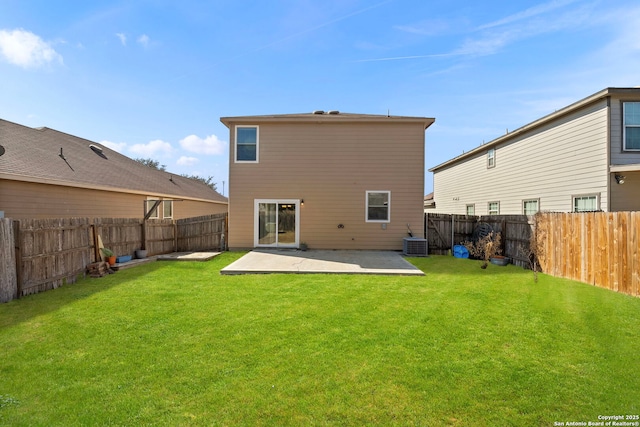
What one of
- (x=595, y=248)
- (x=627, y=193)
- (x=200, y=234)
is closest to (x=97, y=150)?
(x=200, y=234)

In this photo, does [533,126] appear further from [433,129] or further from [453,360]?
[453,360]

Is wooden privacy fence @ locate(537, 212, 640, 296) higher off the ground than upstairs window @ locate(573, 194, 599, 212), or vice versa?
upstairs window @ locate(573, 194, 599, 212)

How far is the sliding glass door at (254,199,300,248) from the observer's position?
11.3 metres

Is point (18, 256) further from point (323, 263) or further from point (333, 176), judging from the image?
point (333, 176)

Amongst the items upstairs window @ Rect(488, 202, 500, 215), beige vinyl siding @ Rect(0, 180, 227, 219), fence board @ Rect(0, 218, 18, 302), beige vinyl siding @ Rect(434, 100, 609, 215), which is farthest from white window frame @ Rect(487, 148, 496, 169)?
beige vinyl siding @ Rect(0, 180, 227, 219)

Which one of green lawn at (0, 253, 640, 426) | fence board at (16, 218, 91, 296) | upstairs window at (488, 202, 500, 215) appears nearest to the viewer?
green lawn at (0, 253, 640, 426)

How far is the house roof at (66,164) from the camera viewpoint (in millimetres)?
8875

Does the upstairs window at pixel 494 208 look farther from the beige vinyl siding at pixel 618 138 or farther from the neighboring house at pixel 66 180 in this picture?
the neighboring house at pixel 66 180

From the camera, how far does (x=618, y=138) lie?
8.35 m

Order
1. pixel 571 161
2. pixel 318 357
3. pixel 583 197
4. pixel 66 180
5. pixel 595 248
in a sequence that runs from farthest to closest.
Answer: pixel 571 161 → pixel 66 180 → pixel 583 197 → pixel 595 248 → pixel 318 357

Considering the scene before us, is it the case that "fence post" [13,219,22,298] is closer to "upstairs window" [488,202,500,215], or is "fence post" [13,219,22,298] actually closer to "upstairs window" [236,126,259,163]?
"upstairs window" [236,126,259,163]

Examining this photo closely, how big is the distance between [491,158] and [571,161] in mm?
4891

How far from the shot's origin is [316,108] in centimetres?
1295

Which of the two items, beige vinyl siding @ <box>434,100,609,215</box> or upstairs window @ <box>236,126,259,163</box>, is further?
upstairs window @ <box>236,126,259,163</box>
